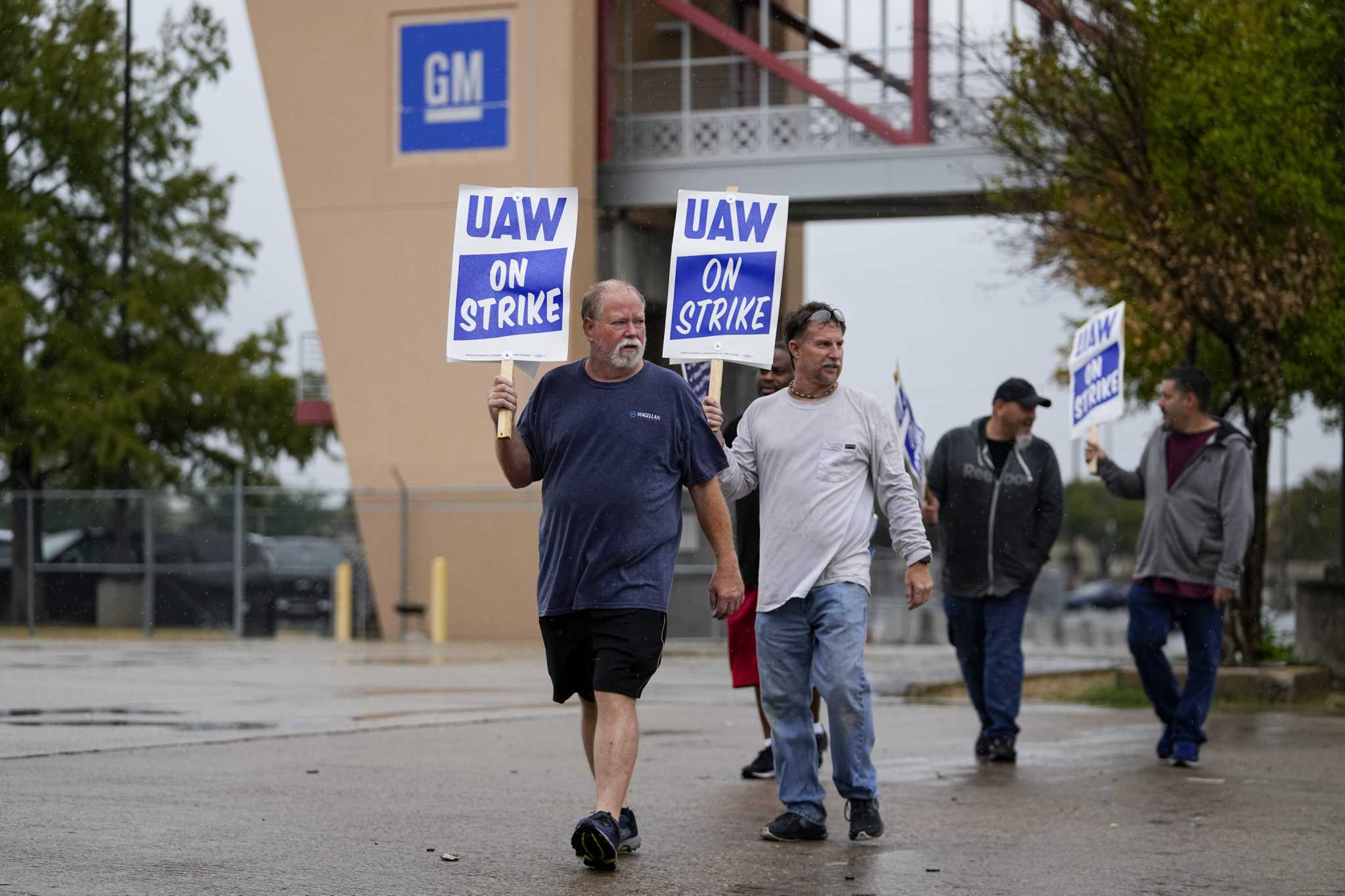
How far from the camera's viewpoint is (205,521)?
95.3 feet

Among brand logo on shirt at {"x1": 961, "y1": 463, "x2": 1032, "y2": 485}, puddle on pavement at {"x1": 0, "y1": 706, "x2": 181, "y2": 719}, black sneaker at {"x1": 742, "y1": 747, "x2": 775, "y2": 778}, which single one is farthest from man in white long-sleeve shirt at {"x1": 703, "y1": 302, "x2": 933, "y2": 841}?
puddle on pavement at {"x1": 0, "y1": 706, "x2": 181, "y2": 719}

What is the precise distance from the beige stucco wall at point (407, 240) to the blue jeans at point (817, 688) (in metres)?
21.0

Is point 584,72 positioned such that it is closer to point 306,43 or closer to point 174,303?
point 306,43

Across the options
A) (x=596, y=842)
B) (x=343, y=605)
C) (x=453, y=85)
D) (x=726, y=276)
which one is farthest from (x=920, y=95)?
(x=596, y=842)

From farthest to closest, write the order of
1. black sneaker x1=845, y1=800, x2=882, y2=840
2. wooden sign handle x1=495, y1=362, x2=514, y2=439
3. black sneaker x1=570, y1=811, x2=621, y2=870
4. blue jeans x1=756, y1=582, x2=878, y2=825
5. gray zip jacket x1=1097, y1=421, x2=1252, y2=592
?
gray zip jacket x1=1097, y1=421, x2=1252, y2=592, blue jeans x1=756, y1=582, x2=878, y2=825, black sneaker x1=845, y1=800, x2=882, y2=840, wooden sign handle x1=495, y1=362, x2=514, y2=439, black sneaker x1=570, y1=811, x2=621, y2=870

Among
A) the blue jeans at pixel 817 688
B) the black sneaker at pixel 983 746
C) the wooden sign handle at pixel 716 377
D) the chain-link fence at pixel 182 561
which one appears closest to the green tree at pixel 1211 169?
the black sneaker at pixel 983 746

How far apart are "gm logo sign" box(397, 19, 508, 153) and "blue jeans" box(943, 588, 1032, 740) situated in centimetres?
1930

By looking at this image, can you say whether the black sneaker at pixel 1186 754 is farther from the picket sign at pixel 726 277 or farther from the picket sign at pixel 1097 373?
the picket sign at pixel 726 277

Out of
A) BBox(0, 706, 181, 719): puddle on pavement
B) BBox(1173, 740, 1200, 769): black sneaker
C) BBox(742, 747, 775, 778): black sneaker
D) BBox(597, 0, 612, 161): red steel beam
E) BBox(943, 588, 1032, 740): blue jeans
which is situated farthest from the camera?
BBox(597, 0, 612, 161): red steel beam

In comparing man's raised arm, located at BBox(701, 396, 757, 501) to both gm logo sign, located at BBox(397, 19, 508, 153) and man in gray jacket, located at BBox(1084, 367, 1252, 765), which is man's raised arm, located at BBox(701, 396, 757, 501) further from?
gm logo sign, located at BBox(397, 19, 508, 153)

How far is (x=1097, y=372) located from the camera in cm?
1118

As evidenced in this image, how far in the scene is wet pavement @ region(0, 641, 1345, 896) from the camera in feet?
20.1

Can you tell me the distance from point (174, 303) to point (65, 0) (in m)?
5.41

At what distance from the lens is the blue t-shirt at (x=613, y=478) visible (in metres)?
6.57
